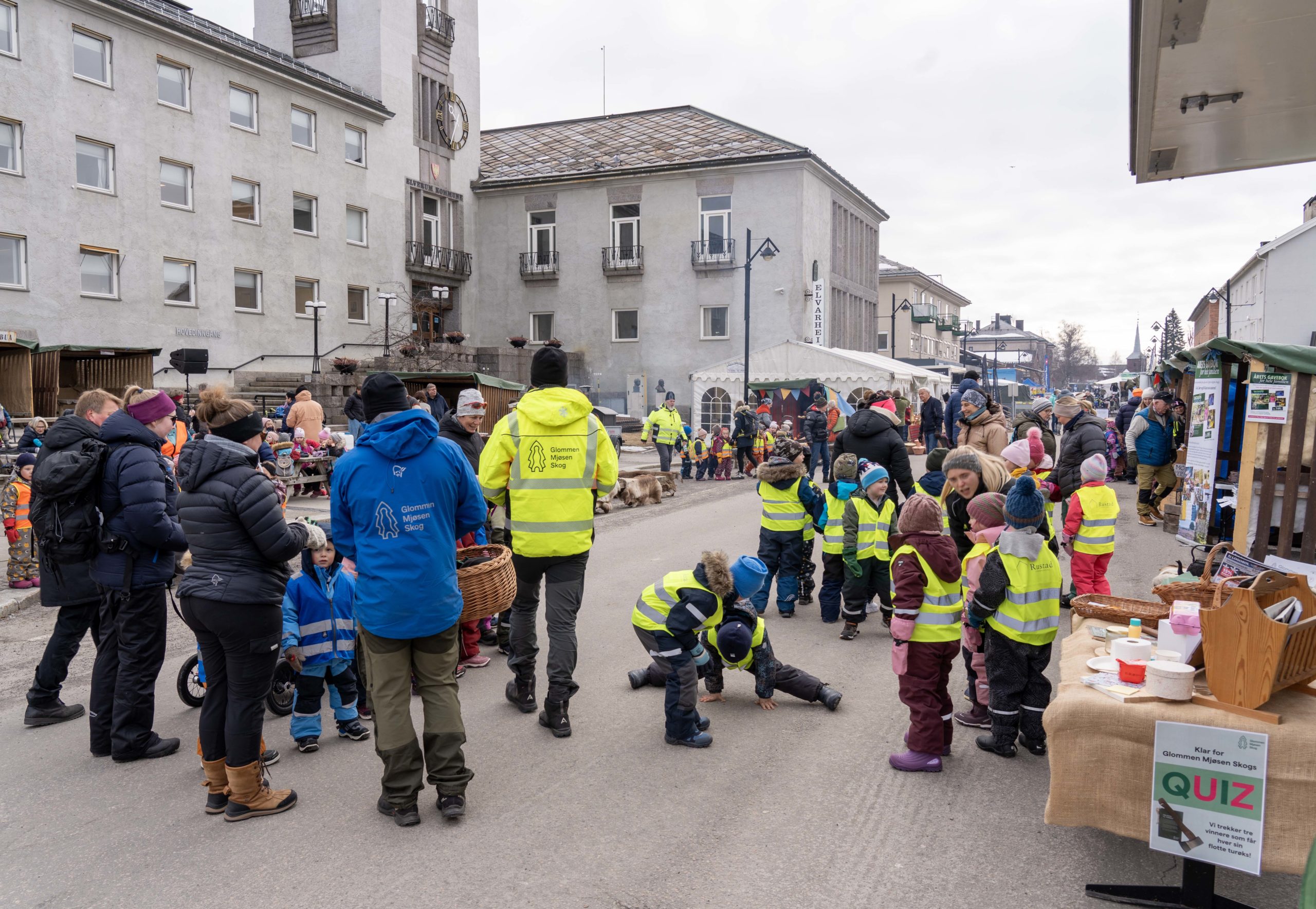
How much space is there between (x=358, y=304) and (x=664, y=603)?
3033cm

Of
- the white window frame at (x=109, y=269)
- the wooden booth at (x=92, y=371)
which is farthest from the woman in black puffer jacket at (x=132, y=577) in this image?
the white window frame at (x=109, y=269)

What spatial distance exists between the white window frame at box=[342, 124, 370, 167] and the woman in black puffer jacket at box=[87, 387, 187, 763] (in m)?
29.4

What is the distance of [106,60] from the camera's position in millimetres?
24281

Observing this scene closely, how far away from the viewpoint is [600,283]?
3678 centimetres

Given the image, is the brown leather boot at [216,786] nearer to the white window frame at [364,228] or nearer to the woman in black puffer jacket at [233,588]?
the woman in black puffer jacket at [233,588]

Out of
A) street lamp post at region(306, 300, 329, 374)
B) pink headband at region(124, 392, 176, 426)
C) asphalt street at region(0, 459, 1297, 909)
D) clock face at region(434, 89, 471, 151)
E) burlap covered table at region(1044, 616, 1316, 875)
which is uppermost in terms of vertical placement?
clock face at region(434, 89, 471, 151)

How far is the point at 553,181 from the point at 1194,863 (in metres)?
36.1

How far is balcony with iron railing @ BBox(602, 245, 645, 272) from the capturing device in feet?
117

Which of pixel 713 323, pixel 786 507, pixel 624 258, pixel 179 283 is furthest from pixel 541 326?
pixel 786 507

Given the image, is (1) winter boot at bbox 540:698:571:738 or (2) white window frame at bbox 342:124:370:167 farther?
(2) white window frame at bbox 342:124:370:167

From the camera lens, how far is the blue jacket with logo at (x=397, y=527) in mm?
→ 4156

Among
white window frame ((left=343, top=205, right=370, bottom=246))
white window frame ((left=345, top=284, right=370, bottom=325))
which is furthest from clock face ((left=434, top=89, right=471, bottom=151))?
white window frame ((left=345, top=284, right=370, bottom=325))

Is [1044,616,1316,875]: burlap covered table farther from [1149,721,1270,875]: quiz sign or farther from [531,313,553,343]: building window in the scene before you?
[531,313,553,343]: building window

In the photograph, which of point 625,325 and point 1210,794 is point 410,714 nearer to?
point 1210,794
